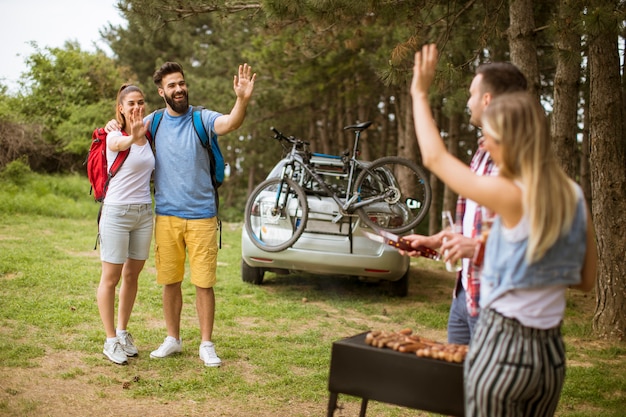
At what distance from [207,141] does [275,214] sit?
2701 mm

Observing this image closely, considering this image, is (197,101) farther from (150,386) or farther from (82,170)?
(150,386)

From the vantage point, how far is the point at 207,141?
5.49m

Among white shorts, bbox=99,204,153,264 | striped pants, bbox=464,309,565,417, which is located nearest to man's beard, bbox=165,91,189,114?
white shorts, bbox=99,204,153,264

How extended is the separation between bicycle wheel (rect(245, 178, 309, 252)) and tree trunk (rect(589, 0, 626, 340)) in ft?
10.2

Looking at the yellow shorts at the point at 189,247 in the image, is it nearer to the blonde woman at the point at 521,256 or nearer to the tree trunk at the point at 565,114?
the blonde woman at the point at 521,256

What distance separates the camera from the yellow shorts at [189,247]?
18.2ft

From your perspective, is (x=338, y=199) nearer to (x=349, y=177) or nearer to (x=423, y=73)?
(x=349, y=177)

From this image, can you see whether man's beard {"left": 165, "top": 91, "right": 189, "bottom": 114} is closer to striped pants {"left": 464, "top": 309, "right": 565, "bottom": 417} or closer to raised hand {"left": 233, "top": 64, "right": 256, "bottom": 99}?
raised hand {"left": 233, "top": 64, "right": 256, "bottom": 99}

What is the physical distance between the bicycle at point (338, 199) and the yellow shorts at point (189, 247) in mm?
2311

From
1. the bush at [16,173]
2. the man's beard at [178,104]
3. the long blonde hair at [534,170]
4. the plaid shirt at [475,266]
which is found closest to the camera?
the long blonde hair at [534,170]

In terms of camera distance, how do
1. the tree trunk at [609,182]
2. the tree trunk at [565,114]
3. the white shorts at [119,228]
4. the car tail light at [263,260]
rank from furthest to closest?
the car tail light at [263,260]
the tree trunk at [565,114]
the tree trunk at [609,182]
the white shorts at [119,228]

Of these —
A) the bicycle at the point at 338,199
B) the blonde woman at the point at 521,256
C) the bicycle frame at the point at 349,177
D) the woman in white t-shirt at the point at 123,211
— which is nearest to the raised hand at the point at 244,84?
the woman in white t-shirt at the point at 123,211

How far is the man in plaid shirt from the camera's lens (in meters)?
2.93

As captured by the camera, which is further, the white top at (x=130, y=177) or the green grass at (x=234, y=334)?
the white top at (x=130, y=177)
